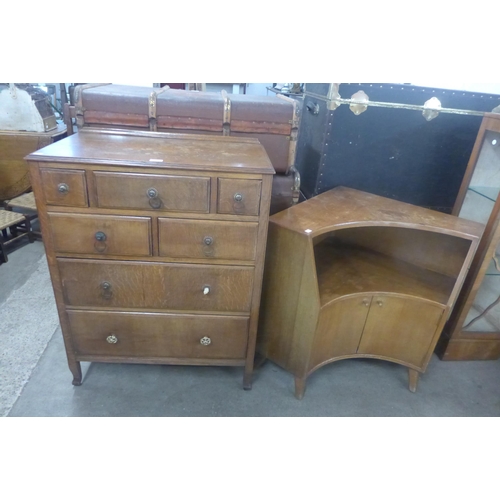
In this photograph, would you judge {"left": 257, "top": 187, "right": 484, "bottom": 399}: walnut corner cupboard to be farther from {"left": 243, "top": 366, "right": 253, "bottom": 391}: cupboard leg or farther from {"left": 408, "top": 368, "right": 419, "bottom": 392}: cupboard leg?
{"left": 243, "top": 366, "right": 253, "bottom": 391}: cupboard leg

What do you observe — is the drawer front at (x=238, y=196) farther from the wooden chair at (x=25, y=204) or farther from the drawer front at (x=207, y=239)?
the wooden chair at (x=25, y=204)

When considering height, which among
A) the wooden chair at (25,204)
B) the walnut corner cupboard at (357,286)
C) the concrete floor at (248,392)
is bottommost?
the concrete floor at (248,392)

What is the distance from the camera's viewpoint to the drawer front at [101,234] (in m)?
1.21

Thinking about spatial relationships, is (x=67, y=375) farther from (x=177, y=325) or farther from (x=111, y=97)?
(x=111, y=97)

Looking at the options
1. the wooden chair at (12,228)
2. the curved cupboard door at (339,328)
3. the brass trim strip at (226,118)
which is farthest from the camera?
the wooden chair at (12,228)

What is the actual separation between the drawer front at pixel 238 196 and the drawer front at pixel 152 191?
5 centimetres

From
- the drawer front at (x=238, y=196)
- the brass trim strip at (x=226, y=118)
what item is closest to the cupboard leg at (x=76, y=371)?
the drawer front at (x=238, y=196)

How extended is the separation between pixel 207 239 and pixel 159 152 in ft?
1.16

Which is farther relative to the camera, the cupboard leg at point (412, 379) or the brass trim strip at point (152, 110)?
the cupboard leg at point (412, 379)


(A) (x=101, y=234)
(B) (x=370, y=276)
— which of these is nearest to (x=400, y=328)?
(B) (x=370, y=276)

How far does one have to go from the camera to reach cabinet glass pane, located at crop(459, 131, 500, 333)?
168cm

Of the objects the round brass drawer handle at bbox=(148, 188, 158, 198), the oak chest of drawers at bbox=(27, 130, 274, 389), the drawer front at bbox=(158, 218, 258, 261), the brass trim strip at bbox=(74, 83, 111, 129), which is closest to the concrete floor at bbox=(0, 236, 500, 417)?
the oak chest of drawers at bbox=(27, 130, 274, 389)

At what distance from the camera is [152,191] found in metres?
1.16

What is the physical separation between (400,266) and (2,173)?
2.99 metres
